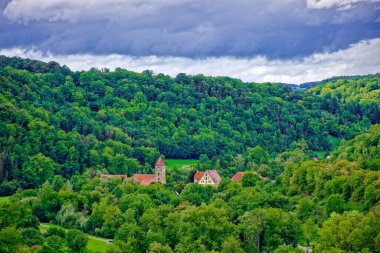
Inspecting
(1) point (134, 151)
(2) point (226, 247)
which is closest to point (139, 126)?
(1) point (134, 151)

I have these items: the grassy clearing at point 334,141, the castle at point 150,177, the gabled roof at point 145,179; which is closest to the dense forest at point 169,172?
the grassy clearing at point 334,141

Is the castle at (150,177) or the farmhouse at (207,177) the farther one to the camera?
the farmhouse at (207,177)

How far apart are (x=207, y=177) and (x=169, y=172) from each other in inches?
348

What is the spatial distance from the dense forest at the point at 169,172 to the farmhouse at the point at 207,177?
12.4ft

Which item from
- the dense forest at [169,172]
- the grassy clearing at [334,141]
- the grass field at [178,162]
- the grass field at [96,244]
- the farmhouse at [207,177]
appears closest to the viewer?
the dense forest at [169,172]

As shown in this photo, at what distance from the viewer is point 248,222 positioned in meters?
73.9

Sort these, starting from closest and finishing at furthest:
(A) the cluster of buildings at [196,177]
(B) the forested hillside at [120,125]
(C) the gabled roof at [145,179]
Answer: (C) the gabled roof at [145,179]
(A) the cluster of buildings at [196,177]
(B) the forested hillside at [120,125]

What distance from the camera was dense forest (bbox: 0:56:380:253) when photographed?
70.0 metres

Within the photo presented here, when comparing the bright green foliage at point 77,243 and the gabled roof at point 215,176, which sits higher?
the bright green foliage at point 77,243

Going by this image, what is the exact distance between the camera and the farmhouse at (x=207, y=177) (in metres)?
118

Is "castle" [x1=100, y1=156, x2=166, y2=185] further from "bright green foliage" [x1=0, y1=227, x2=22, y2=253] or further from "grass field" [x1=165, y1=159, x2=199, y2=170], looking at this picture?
"bright green foliage" [x1=0, y1=227, x2=22, y2=253]

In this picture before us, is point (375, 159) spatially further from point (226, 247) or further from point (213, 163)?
point (213, 163)

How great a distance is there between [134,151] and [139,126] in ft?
72.2

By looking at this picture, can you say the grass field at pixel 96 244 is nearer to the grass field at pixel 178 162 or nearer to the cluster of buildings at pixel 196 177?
the cluster of buildings at pixel 196 177
